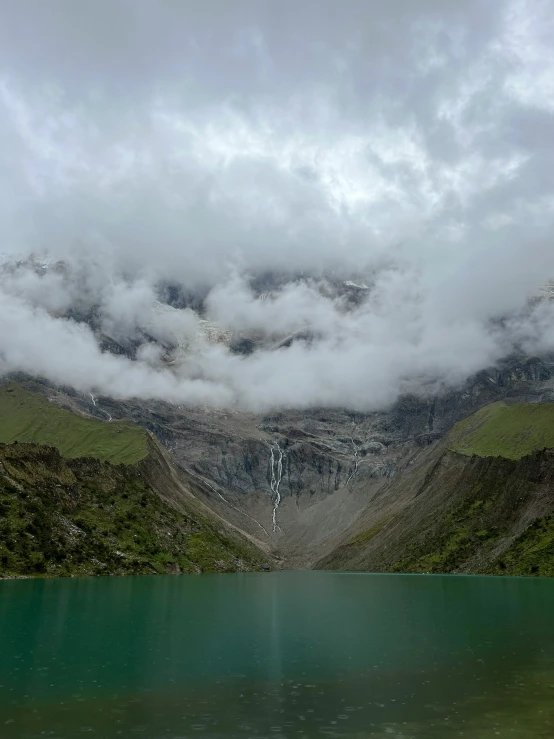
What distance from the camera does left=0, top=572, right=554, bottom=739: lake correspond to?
1427 inches

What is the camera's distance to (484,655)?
196 feet

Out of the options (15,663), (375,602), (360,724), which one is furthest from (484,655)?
(375,602)

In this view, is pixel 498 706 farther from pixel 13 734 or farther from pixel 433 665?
pixel 13 734

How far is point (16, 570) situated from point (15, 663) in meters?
132

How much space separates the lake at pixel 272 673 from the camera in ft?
119

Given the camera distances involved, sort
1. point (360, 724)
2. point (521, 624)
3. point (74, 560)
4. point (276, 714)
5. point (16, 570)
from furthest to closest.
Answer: point (74, 560) → point (16, 570) → point (521, 624) → point (276, 714) → point (360, 724)

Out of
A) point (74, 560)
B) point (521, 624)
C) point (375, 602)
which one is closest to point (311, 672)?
point (521, 624)

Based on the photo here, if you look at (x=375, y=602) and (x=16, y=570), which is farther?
(x=16, y=570)

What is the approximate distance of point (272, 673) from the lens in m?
52.5

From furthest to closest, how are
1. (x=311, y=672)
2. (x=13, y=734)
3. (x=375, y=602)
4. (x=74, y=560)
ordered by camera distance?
(x=74, y=560), (x=375, y=602), (x=311, y=672), (x=13, y=734)

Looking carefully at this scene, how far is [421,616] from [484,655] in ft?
127

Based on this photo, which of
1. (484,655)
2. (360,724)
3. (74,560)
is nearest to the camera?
(360,724)

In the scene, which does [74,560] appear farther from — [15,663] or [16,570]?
[15,663]

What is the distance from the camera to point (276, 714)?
128ft
